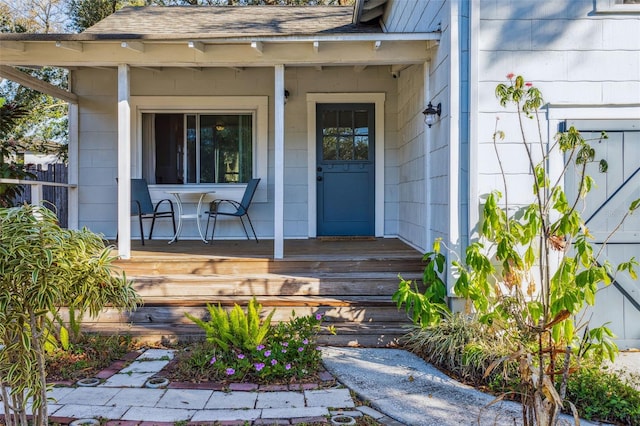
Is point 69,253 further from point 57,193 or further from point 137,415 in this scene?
point 57,193

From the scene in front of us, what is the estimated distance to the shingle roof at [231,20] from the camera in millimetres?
5945

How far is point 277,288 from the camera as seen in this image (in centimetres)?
432

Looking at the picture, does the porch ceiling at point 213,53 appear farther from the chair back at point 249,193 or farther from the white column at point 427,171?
the chair back at point 249,193

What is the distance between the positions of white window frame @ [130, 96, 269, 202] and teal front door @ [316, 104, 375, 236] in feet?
2.46

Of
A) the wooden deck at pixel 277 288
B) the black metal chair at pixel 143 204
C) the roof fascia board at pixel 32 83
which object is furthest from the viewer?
the black metal chair at pixel 143 204

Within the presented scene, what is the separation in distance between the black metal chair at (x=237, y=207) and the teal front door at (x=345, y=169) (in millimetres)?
979

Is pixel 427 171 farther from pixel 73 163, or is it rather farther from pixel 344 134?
pixel 73 163

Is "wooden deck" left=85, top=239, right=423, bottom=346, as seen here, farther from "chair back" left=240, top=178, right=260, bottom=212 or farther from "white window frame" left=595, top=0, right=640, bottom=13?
"white window frame" left=595, top=0, right=640, bottom=13

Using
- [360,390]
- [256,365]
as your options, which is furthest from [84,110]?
[360,390]

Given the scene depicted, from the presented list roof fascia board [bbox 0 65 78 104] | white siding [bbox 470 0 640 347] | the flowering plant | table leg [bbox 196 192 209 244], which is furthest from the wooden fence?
white siding [bbox 470 0 640 347]

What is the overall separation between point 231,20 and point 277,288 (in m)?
4.11

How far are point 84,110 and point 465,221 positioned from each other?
17.3 ft

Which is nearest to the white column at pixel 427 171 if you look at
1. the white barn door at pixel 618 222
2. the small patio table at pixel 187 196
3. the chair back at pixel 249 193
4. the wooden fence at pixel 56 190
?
the white barn door at pixel 618 222

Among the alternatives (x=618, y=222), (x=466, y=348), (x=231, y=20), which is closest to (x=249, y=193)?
(x=231, y=20)
